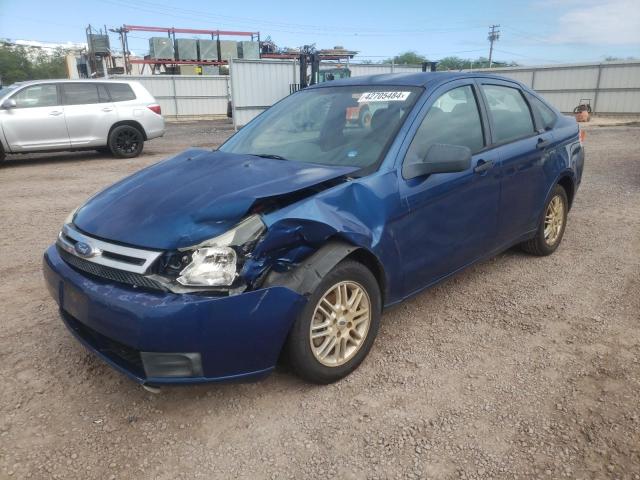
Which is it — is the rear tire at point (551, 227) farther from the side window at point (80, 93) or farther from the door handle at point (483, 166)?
the side window at point (80, 93)

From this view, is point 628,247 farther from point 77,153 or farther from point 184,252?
point 77,153

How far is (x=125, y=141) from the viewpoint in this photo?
10.9 m

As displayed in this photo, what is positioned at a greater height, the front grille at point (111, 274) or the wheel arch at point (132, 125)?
the front grille at point (111, 274)

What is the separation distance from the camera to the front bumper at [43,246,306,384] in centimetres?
211

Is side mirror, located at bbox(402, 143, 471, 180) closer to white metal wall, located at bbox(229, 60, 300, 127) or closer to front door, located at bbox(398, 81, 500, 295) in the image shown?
front door, located at bbox(398, 81, 500, 295)

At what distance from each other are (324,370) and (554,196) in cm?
294

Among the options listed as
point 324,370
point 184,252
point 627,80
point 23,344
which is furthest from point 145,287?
point 627,80

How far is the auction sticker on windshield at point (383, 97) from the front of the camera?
3.18 m

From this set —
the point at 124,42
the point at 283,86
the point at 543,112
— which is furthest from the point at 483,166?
the point at 124,42

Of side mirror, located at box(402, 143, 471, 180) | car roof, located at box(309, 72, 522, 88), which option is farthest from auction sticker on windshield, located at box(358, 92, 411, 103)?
side mirror, located at box(402, 143, 471, 180)

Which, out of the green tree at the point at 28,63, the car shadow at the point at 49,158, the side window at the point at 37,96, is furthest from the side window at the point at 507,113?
the green tree at the point at 28,63

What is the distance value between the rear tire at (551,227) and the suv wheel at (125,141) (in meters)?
9.11

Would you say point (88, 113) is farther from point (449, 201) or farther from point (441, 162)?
point (441, 162)

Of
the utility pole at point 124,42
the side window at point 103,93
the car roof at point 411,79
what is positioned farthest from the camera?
the utility pole at point 124,42
